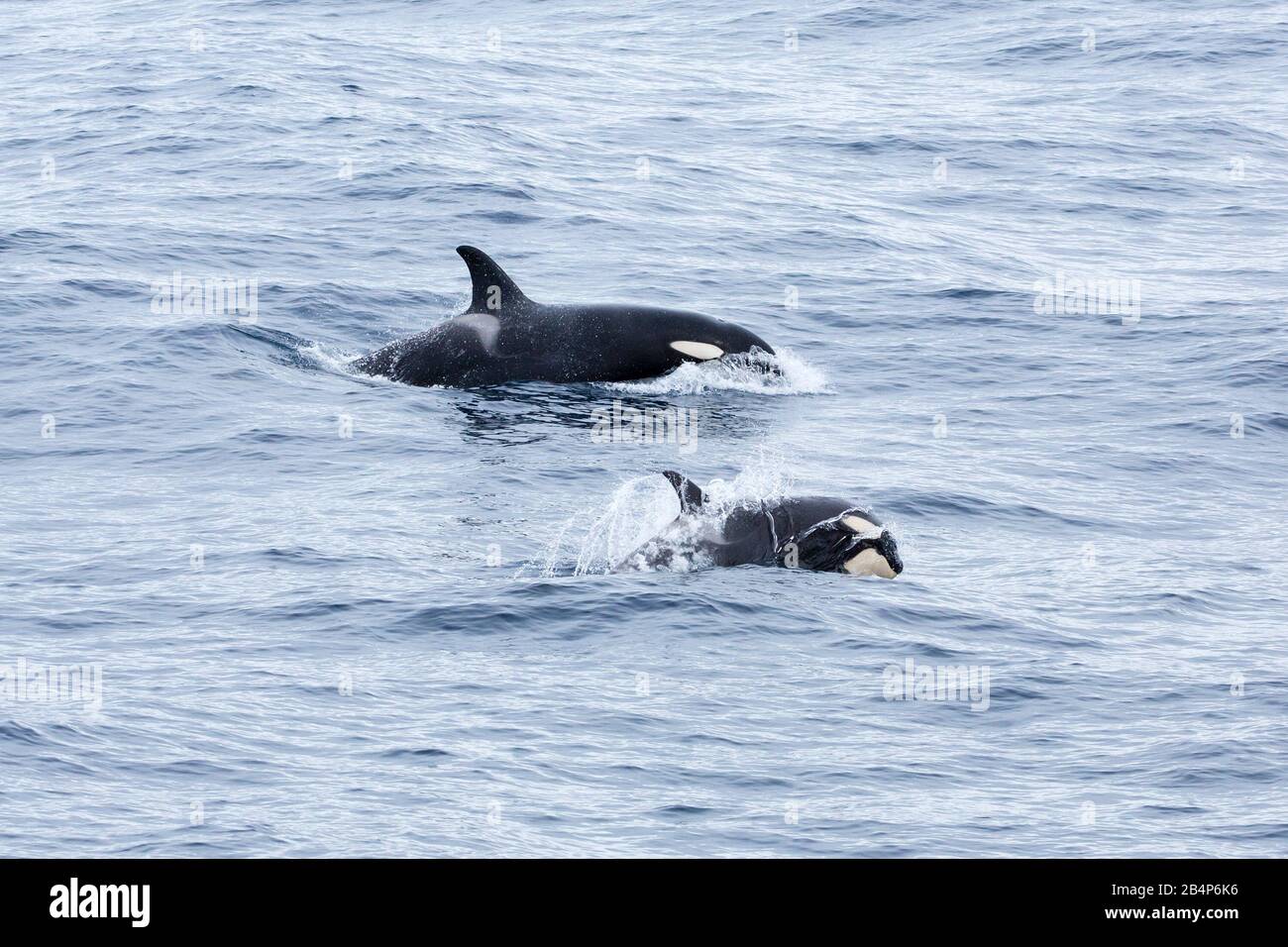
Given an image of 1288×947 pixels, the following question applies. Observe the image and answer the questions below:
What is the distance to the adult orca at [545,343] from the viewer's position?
24094 millimetres

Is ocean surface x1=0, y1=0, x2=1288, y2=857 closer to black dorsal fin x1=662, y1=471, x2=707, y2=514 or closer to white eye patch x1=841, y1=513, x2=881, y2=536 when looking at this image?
white eye patch x1=841, y1=513, x2=881, y2=536

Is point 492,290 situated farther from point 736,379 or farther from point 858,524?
point 858,524

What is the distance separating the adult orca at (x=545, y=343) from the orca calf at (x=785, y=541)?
6461 millimetres

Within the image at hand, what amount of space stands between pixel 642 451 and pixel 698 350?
10.3 ft

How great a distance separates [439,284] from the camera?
2955cm

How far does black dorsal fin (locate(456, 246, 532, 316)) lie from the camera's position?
23.7m

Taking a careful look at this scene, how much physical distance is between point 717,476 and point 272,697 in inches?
275

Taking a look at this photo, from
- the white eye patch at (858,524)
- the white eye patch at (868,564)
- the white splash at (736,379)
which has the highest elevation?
the white splash at (736,379)

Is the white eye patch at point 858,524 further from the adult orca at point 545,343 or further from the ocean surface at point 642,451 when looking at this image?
the adult orca at point 545,343

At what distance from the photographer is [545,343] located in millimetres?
24141

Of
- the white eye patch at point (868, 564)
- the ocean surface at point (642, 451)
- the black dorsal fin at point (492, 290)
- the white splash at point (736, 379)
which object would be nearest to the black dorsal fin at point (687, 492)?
the ocean surface at point (642, 451)

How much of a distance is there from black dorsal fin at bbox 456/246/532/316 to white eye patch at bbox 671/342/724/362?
6.37 ft
